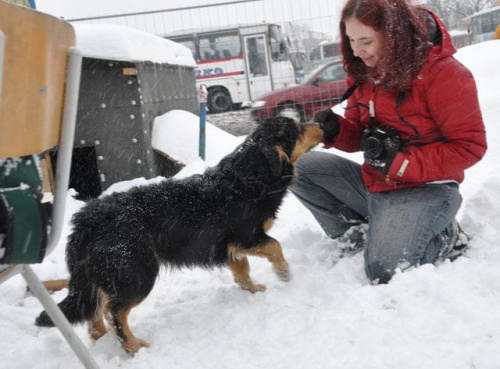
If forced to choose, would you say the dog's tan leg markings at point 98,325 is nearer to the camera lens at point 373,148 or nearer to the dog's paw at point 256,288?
the dog's paw at point 256,288

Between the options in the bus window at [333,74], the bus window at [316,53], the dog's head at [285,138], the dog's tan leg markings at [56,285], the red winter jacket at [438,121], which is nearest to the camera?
the red winter jacket at [438,121]

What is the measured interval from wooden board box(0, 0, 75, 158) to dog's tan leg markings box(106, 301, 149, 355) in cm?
121

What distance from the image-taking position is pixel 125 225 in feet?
7.41

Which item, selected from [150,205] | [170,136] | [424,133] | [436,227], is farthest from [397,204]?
[170,136]

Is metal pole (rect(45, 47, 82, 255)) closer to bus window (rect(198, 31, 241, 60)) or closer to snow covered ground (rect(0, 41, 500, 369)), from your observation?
snow covered ground (rect(0, 41, 500, 369))

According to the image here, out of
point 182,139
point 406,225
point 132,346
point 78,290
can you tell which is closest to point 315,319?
point 406,225

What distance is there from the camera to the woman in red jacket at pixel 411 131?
2420mm

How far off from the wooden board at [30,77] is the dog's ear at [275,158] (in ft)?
5.45

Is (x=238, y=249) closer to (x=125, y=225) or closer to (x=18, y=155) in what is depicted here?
(x=125, y=225)

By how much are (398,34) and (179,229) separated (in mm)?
1618

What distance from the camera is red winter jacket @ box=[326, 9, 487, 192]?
7.88 ft

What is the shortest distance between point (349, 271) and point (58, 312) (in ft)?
5.70

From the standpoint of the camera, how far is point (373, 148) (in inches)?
101

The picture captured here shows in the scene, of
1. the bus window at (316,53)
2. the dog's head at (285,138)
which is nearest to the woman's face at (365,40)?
the dog's head at (285,138)
